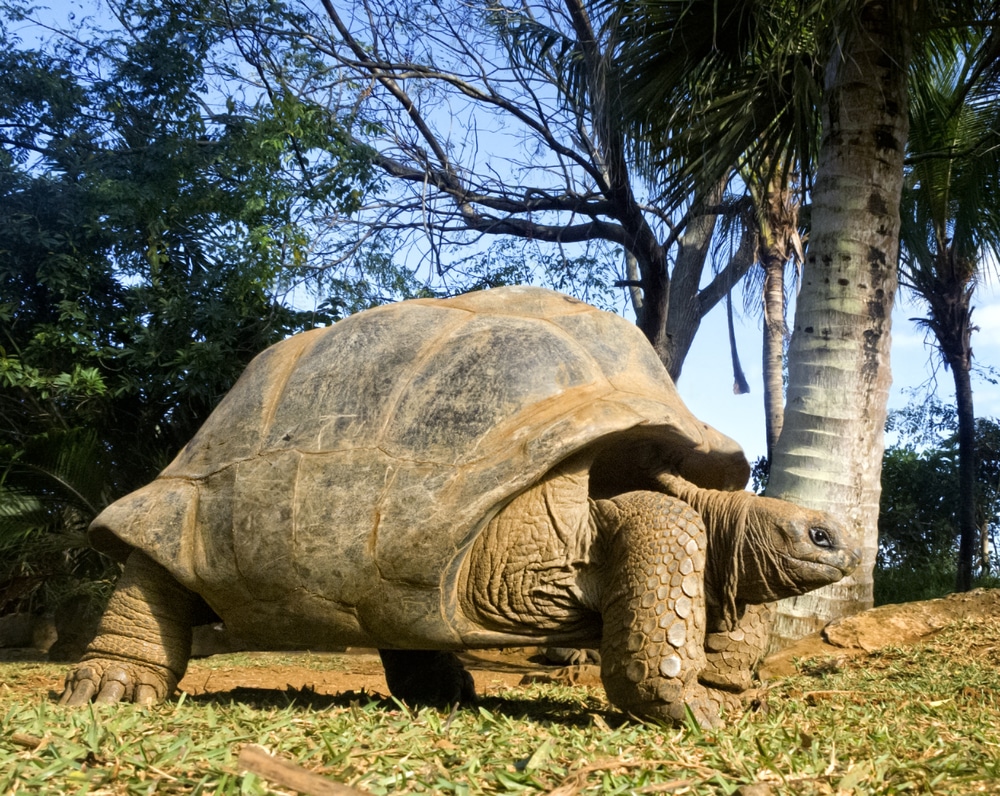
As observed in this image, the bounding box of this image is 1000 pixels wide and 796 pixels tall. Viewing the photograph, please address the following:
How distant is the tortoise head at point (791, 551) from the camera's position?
3285 millimetres

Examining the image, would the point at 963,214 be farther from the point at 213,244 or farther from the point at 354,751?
the point at 354,751

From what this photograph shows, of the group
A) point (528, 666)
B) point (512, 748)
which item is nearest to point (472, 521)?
point (512, 748)

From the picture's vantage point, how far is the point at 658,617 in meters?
3.04

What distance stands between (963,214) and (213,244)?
7.94 metres

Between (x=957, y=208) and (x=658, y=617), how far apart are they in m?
9.56

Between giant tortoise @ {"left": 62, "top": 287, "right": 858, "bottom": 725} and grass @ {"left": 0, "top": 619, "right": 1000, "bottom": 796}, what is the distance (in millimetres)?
303

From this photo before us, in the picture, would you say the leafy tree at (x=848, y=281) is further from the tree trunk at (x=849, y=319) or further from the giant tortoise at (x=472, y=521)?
the giant tortoise at (x=472, y=521)

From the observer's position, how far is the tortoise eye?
3.30m

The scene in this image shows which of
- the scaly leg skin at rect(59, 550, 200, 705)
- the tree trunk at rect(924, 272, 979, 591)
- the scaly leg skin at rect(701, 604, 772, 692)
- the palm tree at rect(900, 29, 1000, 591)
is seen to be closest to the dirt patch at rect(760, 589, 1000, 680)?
the scaly leg skin at rect(701, 604, 772, 692)

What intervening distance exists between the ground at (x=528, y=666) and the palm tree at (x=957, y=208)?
458cm

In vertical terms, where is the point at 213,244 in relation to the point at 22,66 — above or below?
below

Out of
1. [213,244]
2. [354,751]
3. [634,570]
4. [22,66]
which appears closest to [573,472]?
[634,570]

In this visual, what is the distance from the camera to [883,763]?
2.40 m

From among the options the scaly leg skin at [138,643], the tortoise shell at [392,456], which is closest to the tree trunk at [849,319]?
the tortoise shell at [392,456]
